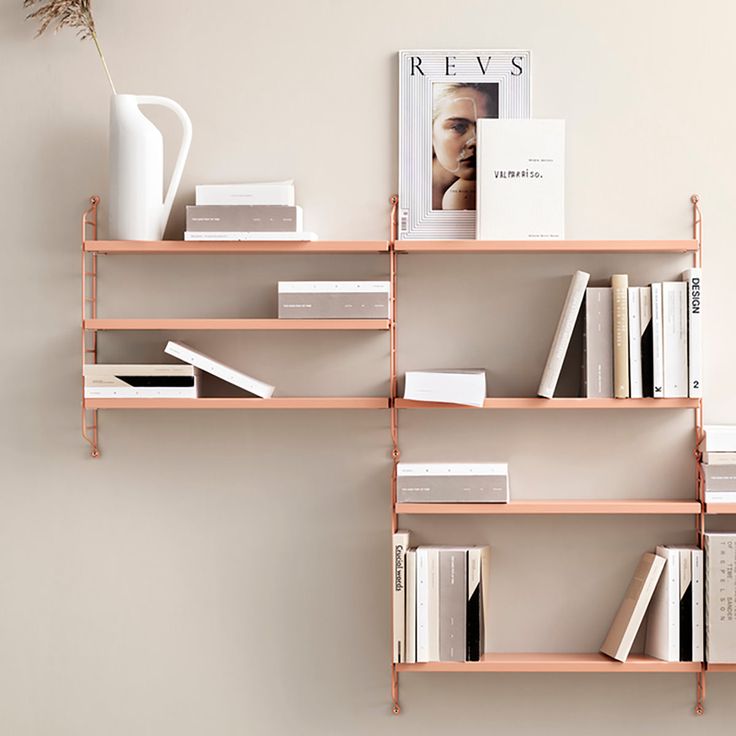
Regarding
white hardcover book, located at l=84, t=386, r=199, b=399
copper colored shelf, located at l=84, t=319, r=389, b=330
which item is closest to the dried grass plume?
copper colored shelf, located at l=84, t=319, r=389, b=330

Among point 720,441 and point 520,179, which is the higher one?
point 520,179

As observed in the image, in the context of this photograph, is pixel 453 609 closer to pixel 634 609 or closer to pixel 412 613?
pixel 412 613

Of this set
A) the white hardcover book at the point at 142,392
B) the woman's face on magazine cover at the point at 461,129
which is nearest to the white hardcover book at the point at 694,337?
the woman's face on magazine cover at the point at 461,129

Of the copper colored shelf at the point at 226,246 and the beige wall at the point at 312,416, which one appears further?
the beige wall at the point at 312,416

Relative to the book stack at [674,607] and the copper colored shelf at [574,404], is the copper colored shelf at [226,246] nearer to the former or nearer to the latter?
the copper colored shelf at [574,404]

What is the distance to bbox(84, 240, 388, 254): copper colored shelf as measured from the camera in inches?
70.6

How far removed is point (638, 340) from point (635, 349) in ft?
0.06

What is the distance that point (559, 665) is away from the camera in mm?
1816

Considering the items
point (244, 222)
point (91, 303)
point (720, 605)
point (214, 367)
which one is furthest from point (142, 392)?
point (720, 605)

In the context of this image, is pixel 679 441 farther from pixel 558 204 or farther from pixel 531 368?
pixel 558 204

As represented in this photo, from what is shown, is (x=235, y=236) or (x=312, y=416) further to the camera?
(x=312, y=416)

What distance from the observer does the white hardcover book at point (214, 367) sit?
1.80 m

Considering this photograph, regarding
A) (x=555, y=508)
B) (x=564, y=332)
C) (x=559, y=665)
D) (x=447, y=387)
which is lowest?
(x=559, y=665)

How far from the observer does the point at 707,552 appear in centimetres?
179
